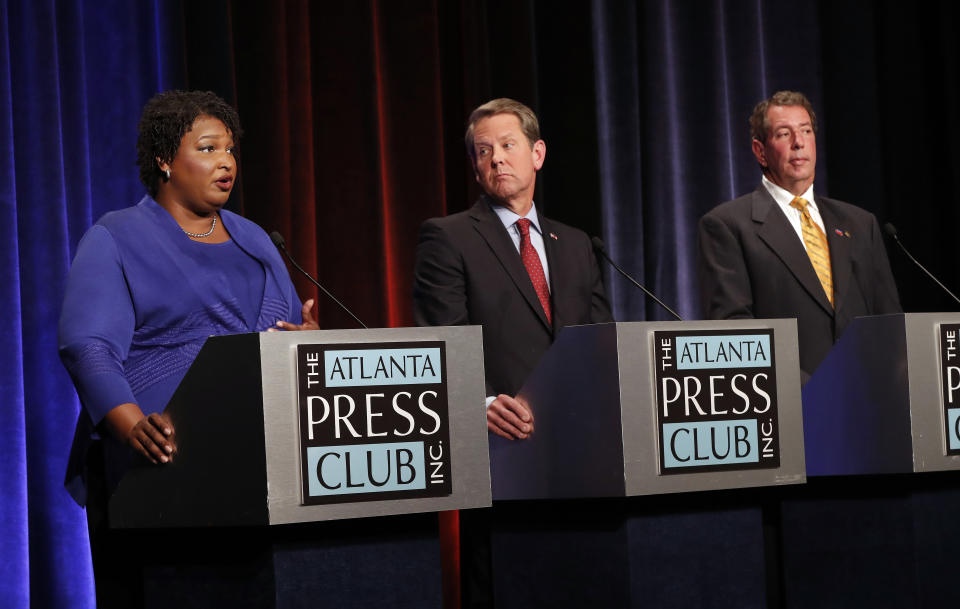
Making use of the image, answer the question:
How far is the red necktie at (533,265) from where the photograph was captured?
2949 millimetres

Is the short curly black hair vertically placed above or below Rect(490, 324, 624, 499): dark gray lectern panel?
above

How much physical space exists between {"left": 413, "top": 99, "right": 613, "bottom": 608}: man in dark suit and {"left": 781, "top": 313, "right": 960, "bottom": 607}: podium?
0.62 m

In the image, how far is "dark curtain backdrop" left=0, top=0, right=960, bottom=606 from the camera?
338cm

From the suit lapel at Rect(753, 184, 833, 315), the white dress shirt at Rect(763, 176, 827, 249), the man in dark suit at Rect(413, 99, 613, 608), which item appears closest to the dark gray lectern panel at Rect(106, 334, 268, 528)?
the man in dark suit at Rect(413, 99, 613, 608)

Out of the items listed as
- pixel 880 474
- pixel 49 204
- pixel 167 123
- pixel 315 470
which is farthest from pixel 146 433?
pixel 49 204

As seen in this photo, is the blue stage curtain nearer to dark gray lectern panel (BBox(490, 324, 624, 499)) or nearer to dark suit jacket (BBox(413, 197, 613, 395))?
dark suit jacket (BBox(413, 197, 613, 395))

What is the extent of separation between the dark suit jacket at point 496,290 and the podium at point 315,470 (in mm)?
847

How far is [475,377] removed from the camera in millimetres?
1984

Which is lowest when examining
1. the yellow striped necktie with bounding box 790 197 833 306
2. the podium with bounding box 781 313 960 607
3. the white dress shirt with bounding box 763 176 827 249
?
the podium with bounding box 781 313 960 607

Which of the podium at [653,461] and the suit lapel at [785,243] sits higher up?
the suit lapel at [785,243]

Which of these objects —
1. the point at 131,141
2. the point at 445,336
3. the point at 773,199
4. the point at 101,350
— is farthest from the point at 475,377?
the point at 131,141

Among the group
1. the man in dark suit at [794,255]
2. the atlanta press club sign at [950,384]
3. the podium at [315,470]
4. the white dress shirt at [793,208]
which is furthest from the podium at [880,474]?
the podium at [315,470]

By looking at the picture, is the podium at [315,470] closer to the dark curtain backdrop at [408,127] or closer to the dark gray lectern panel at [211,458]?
the dark gray lectern panel at [211,458]

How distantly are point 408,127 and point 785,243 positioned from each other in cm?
143
